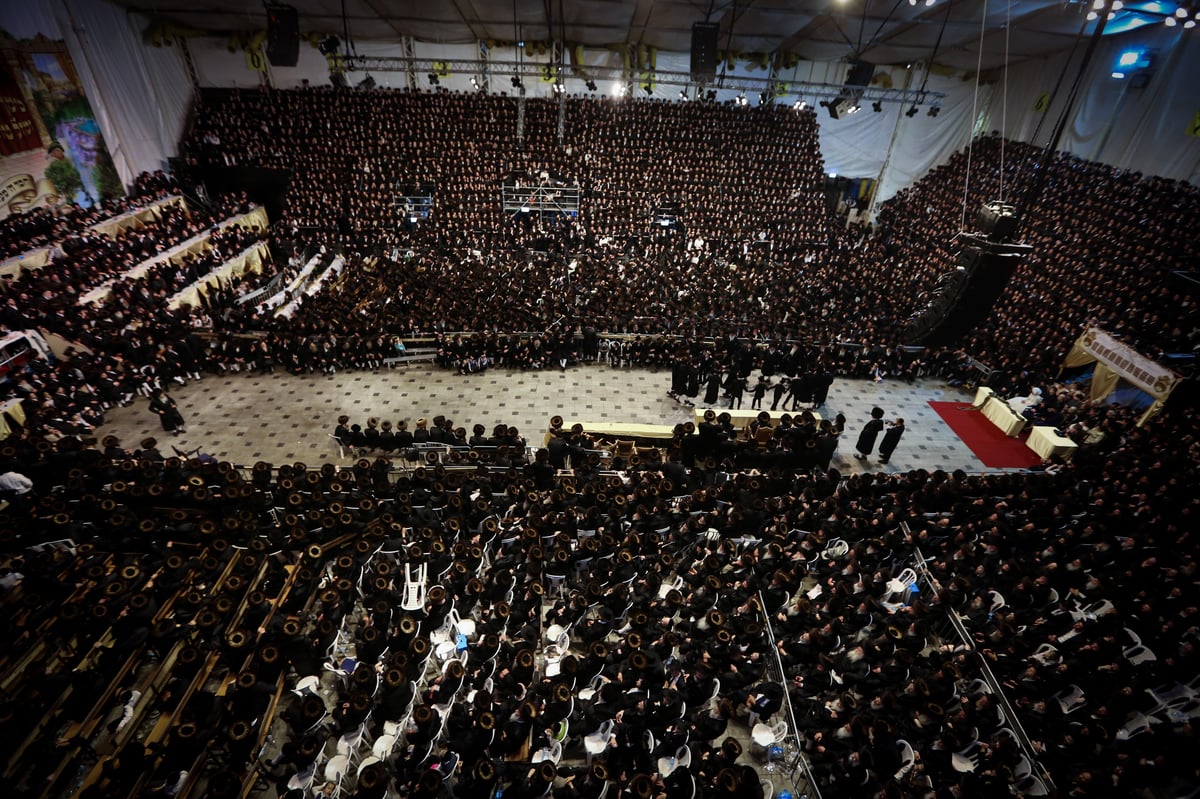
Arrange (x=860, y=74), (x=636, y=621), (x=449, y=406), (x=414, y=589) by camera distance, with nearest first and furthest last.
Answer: (x=636, y=621) < (x=414, y=589) < (x=449, y=406) < (x=860, y=74)

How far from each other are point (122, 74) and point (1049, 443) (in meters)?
36.3

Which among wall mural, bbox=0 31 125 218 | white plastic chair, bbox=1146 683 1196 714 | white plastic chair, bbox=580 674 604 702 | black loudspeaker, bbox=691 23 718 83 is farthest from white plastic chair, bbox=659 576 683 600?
wall mural, bbox=0 31 125 218

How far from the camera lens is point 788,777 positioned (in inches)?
256

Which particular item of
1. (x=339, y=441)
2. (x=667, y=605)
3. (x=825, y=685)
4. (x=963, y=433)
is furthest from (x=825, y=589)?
(x=339, y=441)

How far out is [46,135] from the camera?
58.6ft

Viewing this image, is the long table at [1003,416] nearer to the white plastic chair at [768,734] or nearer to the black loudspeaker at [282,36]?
the white plastic chair at [768,734]

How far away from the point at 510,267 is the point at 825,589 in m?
16.2

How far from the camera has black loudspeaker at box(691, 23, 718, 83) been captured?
59.0 feet

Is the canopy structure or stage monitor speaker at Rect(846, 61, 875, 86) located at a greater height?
stage monitor speaker at Rect(846, 61, 875, 86)

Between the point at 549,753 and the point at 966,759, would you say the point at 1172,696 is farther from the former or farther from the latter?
the point at 549,753

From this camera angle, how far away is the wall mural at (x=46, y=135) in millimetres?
16312

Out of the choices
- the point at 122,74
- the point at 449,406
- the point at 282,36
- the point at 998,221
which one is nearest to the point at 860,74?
the point at 998,221

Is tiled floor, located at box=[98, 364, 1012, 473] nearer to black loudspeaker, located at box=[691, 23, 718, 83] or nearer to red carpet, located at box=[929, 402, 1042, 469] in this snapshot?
red carpet, located at box=[929, 402, 1042, 469]

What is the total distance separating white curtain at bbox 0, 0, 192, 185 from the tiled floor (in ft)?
50.4
